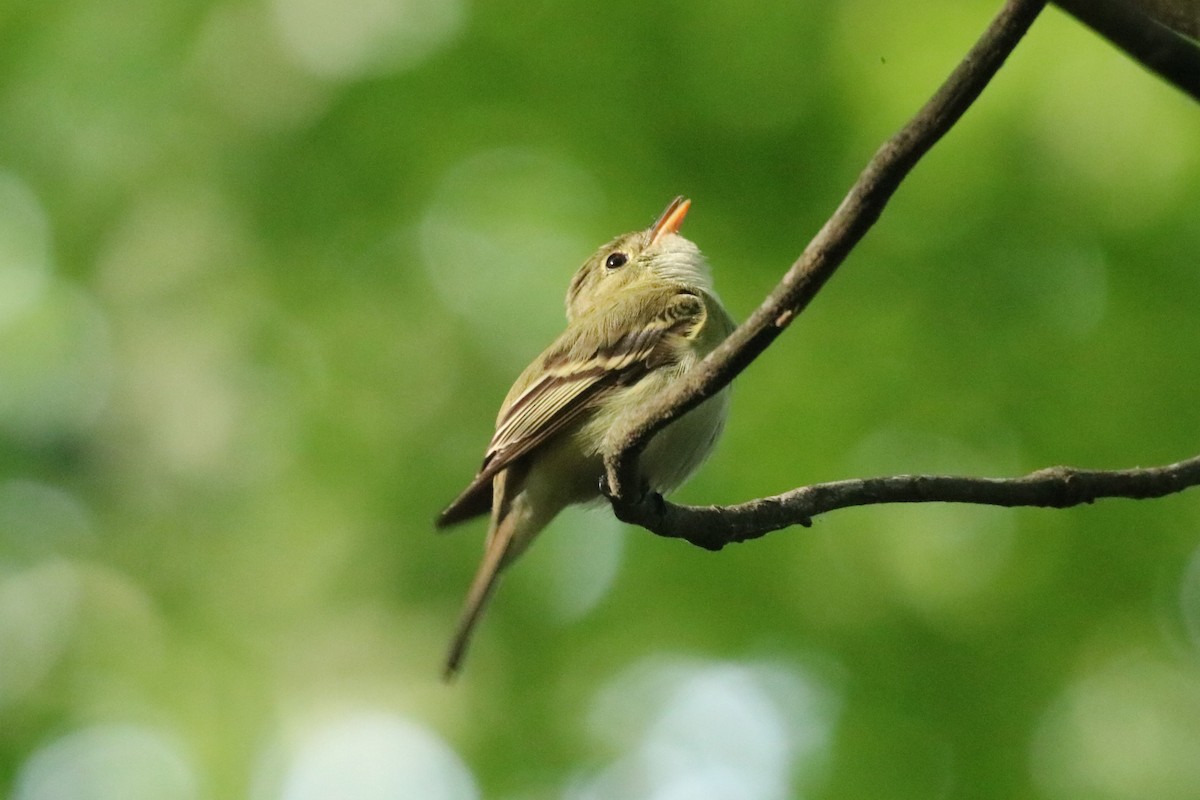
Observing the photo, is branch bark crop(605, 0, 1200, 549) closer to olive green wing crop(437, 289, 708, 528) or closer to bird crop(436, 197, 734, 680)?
bird crop(436, 197, 734, 680)

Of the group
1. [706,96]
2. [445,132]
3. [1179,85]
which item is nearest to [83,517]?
[445,132]

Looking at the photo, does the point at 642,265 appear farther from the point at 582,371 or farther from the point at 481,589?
the point at 481,589

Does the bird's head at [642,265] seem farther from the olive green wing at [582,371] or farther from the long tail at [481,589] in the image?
the long tail at [481,589]

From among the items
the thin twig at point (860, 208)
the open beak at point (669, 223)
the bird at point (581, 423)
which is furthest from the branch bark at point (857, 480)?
the open beak at point (669, 223)

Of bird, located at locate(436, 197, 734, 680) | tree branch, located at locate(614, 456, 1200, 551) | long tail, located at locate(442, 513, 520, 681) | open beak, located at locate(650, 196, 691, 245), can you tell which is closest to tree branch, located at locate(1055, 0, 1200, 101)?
tree branch, located at locate(614, 456, 1200, 551)

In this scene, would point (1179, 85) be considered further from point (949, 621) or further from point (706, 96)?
point (706, 96)

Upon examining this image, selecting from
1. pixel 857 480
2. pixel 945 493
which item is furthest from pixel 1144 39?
pixel 857 480
